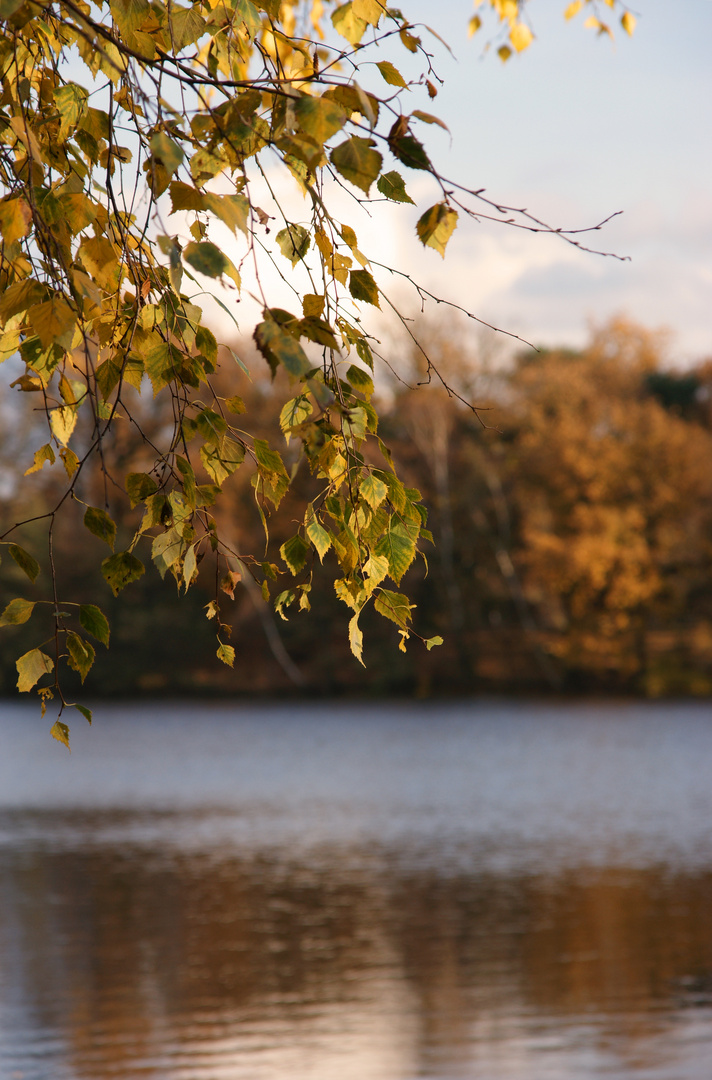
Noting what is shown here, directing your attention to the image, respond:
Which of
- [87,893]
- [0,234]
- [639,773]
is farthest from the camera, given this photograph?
[639,773]

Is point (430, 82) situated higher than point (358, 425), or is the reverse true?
point (430, 82)

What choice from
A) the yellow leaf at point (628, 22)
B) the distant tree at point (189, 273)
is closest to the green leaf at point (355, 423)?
the distant tree at point (189, 273)

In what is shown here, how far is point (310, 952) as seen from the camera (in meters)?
8.14

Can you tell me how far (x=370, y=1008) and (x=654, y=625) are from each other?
33.2m

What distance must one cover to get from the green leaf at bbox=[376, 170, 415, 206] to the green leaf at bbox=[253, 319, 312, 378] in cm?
34

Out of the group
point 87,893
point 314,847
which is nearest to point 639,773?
point 314,847

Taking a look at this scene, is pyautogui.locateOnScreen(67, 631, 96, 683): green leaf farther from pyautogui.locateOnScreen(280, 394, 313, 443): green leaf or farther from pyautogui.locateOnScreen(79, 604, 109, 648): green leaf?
pyautogui.locateOnScreen(280, 394, 313, 443): green leaf

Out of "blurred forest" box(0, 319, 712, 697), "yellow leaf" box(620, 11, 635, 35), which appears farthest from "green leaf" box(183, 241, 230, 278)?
"blurred forest" box(0, 319, 712, 697)

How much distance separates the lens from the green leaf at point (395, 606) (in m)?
1.99

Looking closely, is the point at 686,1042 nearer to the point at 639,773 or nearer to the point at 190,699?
the point at 639,773

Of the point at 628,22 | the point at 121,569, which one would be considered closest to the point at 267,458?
the point at 121,569

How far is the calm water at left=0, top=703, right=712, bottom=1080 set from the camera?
614 cm

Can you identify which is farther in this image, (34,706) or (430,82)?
(34,706)

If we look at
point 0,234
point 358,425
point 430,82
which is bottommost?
point 358,425
